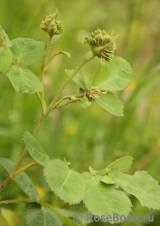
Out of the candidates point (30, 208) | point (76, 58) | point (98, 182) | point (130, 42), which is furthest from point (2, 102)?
point (98, 182)

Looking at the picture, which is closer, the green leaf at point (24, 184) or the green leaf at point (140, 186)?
the green leaf at point (140, 186)

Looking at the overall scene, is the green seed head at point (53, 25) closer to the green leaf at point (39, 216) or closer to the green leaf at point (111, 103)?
the green leaf at point (111, 103)

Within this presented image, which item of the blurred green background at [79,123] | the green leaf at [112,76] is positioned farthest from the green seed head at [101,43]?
the blurred green background at [79,123]

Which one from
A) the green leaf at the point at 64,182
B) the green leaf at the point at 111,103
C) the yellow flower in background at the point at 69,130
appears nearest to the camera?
the green leaf at the point at 64,182

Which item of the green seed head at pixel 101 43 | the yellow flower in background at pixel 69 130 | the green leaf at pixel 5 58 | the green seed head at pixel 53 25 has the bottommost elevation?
the yellow flower in background at pixel 69 130

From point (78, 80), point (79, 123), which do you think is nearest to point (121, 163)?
point (78, 80)

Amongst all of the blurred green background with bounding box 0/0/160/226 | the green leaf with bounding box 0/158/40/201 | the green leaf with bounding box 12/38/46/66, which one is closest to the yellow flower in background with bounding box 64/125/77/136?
the blurred green background with bounding box 0/0/160/226

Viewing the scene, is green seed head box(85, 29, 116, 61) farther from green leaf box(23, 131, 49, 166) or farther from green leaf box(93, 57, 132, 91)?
green leaf box(23, 131, 49, 166)
